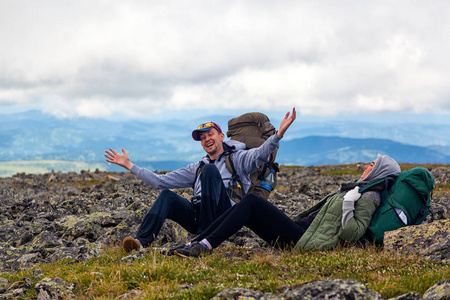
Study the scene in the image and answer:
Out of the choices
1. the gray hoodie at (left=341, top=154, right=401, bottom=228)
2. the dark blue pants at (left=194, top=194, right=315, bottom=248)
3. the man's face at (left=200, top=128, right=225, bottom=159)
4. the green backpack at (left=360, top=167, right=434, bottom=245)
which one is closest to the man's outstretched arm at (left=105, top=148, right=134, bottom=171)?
the man's face at (left=200, top=128, right=225, bottom=159)

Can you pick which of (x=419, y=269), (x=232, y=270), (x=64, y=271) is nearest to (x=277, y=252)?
(x=232, y=270)

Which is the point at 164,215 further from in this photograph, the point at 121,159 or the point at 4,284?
the point at 4,284

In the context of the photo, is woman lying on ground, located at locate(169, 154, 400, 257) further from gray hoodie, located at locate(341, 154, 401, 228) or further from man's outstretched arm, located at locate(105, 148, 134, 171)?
man's outstretched arm, located at locate(105, 148, 134, 171)

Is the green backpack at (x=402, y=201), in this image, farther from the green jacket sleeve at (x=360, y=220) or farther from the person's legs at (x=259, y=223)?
the person's legs at (x=259, y=223)

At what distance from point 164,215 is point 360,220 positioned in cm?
442

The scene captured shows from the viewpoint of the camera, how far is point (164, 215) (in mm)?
10352

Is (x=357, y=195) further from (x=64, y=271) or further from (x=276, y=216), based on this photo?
(x=64, y=271)

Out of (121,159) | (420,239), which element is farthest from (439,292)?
(121,159)

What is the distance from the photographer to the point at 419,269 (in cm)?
791

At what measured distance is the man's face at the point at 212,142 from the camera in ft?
37.2

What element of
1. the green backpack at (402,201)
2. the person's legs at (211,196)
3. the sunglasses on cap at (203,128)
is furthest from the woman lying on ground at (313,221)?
the sunglasses on cap at (203,128)

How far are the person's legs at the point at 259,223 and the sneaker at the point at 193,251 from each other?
196mm

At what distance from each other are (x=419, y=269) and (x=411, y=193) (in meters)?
1.76

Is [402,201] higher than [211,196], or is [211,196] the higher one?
[211,196]
